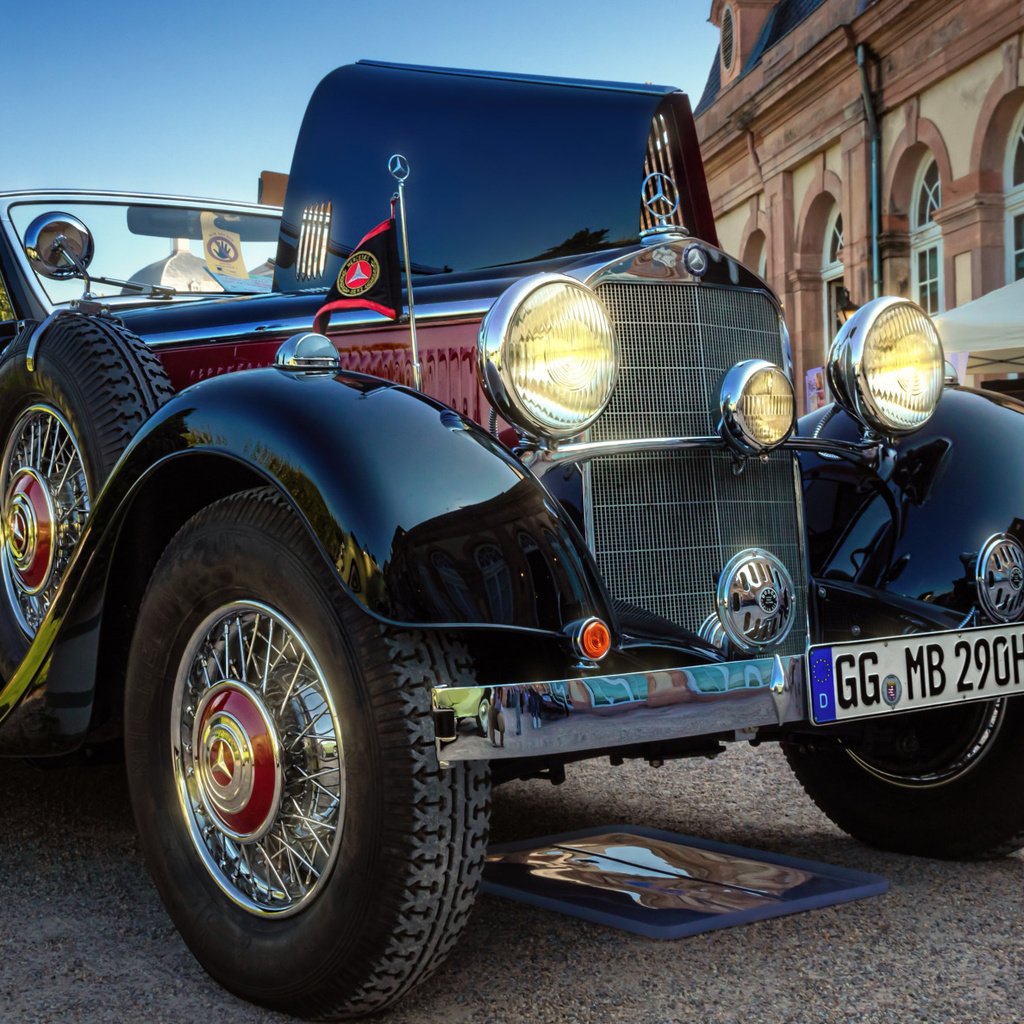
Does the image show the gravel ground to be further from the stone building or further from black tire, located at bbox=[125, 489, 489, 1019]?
the stone building

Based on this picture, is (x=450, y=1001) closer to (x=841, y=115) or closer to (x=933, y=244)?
(x=933, y=244)

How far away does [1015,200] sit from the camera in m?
15.2

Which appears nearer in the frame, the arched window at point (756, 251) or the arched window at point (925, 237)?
the arched window at point (925, 237)

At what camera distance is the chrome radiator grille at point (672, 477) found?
274 centimetres

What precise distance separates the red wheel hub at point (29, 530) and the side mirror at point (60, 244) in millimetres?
1046

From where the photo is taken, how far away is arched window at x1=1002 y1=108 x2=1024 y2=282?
49.3 ft

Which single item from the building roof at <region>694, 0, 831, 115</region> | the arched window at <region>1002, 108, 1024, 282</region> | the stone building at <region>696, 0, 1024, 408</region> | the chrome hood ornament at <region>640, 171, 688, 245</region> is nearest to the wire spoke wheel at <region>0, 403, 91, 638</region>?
the chrome hood ornament at <region>640, 171, 688, 245</region>

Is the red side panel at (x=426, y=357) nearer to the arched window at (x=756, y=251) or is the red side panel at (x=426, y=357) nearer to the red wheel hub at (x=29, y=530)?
the red wheel hub at (x=29, y=530)

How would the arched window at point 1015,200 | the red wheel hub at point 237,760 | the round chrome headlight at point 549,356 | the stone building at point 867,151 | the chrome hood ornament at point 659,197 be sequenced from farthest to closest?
the stone building at point 867,151, the arched window at point 1015,200, the chrome hood ornament at point 659,197, the round chrome headlight at point 549,356, the red wheel hub at point 237,760

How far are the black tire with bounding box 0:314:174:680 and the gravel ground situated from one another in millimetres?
606

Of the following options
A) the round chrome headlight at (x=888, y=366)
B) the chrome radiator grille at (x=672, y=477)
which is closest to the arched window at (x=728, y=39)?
the round chrome headlight at (x=888, y=366)

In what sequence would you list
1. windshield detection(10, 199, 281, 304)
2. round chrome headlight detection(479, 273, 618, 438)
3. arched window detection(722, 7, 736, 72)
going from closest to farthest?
round chrome headlight detection(479, 273, 618, 438) → windshield detection(10, 199, 281, 304) → arched window detection(722, 7, 736, 72)

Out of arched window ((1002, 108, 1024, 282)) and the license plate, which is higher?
arched window ((1002, 108, 1024, 282))

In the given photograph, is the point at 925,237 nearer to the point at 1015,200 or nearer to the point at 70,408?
the point at 1015,200
